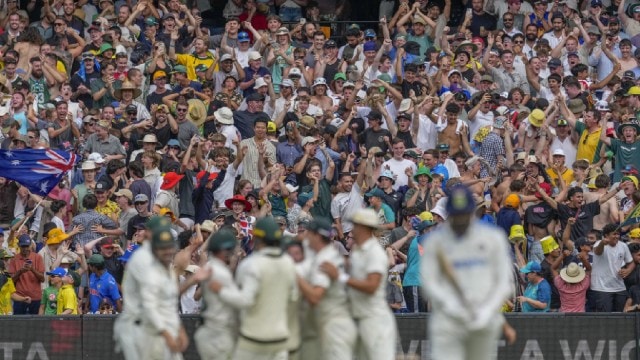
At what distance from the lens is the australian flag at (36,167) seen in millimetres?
23391

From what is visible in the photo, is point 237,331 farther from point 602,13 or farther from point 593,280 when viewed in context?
point 602,13

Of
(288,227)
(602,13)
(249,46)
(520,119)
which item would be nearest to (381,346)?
(288,227)

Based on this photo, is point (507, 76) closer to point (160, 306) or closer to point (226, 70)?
point (226, 70)

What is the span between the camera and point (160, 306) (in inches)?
576

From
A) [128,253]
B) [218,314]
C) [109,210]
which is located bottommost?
[218,314]

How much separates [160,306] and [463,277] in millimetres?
2861

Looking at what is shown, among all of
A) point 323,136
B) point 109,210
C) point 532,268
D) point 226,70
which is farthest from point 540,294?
point 226,70

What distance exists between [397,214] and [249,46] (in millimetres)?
5921

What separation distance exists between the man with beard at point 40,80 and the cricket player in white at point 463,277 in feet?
45.3

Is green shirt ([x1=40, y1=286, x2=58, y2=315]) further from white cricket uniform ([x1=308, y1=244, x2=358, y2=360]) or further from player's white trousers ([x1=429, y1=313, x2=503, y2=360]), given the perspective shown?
player's white trousers ([x1=429, y1=313, x2=503, y2=360])

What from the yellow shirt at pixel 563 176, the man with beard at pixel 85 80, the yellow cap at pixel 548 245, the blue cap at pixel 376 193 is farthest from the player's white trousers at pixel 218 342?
the man with beard at pixel 85 80

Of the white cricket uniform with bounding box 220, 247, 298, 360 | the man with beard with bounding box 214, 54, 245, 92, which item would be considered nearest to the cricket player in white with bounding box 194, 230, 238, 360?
the white cricket uniform with bounding box 220, 247, 298, 360

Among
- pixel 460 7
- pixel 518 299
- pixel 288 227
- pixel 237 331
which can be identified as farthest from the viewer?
pixel 460 7

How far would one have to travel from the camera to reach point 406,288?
70.8 ft
